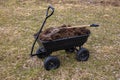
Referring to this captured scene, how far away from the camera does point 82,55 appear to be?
4934mm

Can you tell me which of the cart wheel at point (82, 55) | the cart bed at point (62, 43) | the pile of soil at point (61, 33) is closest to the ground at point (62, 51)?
the cart wheel at point (82, 55)

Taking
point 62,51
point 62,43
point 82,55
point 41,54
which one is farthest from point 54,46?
point 62,51

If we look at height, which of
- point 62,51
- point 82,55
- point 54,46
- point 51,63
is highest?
point 54,46

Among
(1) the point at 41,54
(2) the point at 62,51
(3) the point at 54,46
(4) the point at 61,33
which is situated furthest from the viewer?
(2) the point at 62,51

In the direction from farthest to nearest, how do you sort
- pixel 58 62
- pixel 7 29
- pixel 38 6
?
pixel 38 6 < pixel 7 29 < pixel 58 62

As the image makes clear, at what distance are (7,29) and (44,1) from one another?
3026mm

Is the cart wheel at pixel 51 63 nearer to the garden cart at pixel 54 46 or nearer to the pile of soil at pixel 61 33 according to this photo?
the garden cart at pixel 54 46

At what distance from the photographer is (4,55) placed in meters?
5.34

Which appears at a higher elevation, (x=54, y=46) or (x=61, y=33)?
(x=61, y=33)

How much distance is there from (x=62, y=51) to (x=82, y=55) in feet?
2.04

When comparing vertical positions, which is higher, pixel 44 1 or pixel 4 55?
pixel 4 55

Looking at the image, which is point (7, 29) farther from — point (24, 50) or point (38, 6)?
point (38, 6)

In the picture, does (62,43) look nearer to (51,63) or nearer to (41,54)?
(51,63)

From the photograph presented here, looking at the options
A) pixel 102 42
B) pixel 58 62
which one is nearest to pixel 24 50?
pixel 58 62
